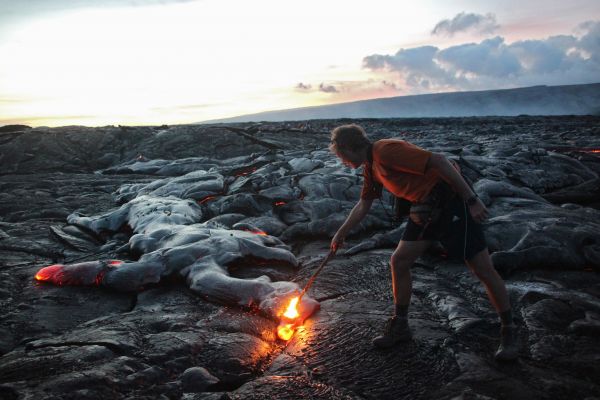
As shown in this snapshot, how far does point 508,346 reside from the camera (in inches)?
128

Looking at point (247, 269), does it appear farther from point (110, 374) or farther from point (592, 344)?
point (592, 344)

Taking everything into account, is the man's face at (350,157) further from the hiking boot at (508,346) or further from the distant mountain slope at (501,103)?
the distant mountain slope at (501,103)

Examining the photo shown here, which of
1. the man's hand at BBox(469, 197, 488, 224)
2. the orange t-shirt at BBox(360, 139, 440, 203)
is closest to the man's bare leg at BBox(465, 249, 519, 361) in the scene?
the man's hand at BBox(469, 197, 488, 224)

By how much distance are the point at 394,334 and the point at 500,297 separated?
3.01 feet

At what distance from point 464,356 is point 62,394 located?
3.02 meters

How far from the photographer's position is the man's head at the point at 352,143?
3414 millimetres

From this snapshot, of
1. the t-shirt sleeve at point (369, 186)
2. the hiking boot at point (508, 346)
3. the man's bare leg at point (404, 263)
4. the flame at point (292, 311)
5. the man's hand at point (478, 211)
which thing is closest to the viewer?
the man's hand at point (478, 211)

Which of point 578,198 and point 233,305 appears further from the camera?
point 578,198

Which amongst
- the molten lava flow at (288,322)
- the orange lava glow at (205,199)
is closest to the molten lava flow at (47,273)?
the molten lava flow at (288,322)

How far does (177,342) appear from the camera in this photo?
3713mm

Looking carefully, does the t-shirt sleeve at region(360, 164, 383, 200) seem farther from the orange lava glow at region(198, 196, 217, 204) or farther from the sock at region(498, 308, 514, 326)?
the orange lava glow at region(198, 196, 217, 204)

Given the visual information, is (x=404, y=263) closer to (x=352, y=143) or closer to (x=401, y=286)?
(x=401, y=286)

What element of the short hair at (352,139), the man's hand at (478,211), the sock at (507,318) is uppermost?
the short hair at (352,139)

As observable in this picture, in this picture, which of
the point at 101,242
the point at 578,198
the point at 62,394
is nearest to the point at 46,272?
the point at 101,242
